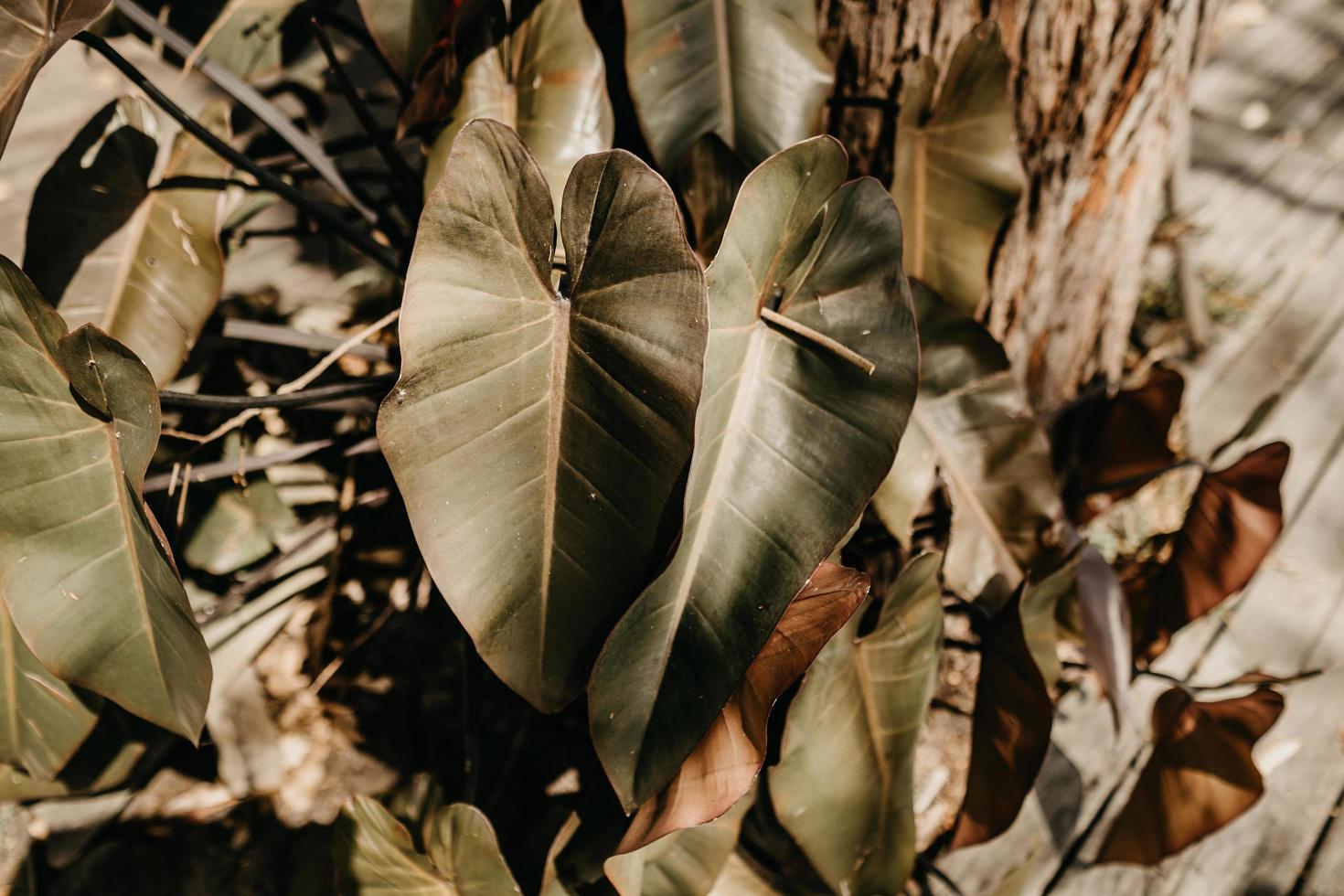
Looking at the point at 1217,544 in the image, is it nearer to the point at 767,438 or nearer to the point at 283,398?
the point at 767,438

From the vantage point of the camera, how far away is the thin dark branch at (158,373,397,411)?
2.89 feet

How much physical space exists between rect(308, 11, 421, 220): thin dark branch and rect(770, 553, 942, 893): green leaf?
784 mm

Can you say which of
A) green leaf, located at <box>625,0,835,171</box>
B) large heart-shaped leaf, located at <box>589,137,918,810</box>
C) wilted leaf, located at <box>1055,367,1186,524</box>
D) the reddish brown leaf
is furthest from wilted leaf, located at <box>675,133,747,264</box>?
wilted leaf, located at <box>1055,367,1186,524</box>

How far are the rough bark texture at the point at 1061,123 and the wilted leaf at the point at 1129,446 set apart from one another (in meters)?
0.11

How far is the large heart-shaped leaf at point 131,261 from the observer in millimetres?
1060

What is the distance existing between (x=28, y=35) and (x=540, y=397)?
1.76ft

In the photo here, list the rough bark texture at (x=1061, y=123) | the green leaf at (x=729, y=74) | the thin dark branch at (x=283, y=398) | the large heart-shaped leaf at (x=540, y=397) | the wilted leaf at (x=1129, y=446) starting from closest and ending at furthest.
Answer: the large heart-shaped leaf at (x=540, y=397), the thin dark branch at (x=283, y=398), the green leaf at (x=729, y=74), the rough bark texture at (x=1061, y=123), the wilted leaf at (x=1129, y=446)

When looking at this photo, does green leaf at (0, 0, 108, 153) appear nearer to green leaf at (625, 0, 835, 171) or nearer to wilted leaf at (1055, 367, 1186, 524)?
green leaf at (625, 0, 835, 171)

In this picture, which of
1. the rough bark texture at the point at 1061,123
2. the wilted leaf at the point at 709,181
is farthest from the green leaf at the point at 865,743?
the rough bark texture at the point at 1061,123

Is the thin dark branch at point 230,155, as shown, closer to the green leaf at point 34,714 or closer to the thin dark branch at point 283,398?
the thin dark branch at point 283,398

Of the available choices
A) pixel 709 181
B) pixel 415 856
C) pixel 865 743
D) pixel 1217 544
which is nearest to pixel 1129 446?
pixel 1217 544

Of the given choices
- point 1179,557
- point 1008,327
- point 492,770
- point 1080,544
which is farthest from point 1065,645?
point 492,770

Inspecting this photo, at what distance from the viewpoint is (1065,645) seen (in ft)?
5.33

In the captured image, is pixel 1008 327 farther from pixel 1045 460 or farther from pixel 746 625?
pixel 746 625
